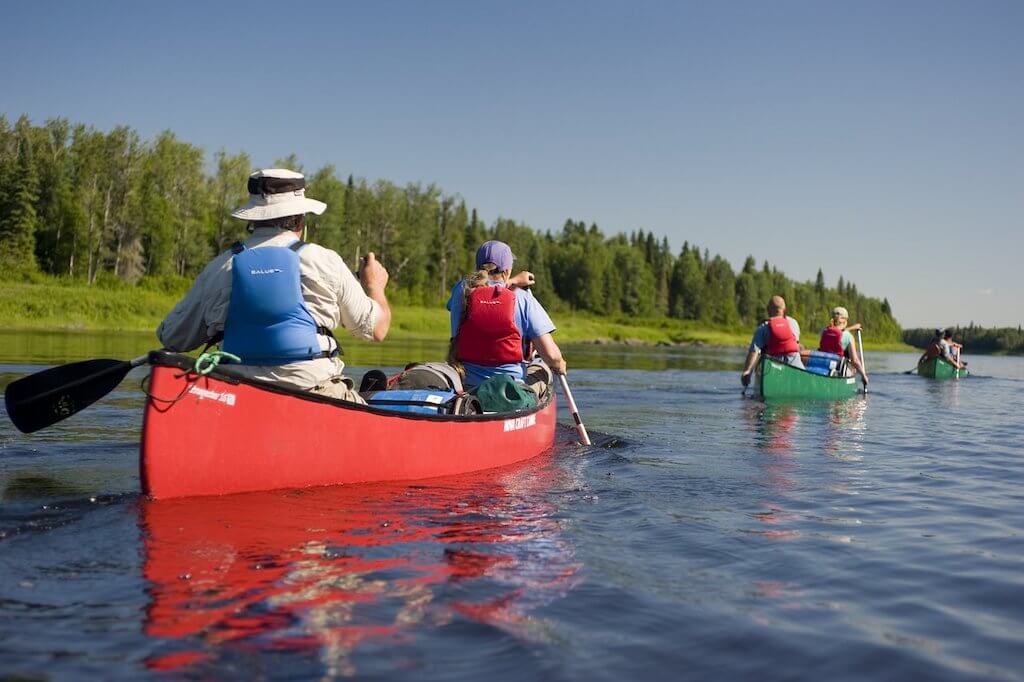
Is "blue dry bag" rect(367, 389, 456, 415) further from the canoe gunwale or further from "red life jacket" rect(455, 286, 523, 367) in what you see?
"red life jacket" rect(455, 286, 523, 367)

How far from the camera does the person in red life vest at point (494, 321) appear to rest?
7824 mm

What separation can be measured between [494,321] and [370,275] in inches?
80.7

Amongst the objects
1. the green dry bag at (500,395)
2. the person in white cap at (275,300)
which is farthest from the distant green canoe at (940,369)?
the person in white cap at (275,300)

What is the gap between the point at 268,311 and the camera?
5430 millimetres

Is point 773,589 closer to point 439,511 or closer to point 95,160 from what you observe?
point 439,511

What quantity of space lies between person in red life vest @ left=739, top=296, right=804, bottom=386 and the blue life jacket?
12153 mm

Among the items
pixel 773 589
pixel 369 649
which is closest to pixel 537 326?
pixel 773 589

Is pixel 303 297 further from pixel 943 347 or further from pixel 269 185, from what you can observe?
pixel 943 347

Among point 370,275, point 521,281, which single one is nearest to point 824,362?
point 521,281

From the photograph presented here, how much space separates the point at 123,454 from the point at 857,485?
607 cm

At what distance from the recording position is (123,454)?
7461 millimetres

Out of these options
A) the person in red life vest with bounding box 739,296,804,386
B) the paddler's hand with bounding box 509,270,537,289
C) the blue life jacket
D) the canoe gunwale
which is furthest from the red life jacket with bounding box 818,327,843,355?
the blue life jacket

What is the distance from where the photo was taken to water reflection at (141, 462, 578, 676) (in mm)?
3268

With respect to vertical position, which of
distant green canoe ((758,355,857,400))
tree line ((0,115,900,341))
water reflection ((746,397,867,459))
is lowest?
water reflection ((746,397,867,459))
